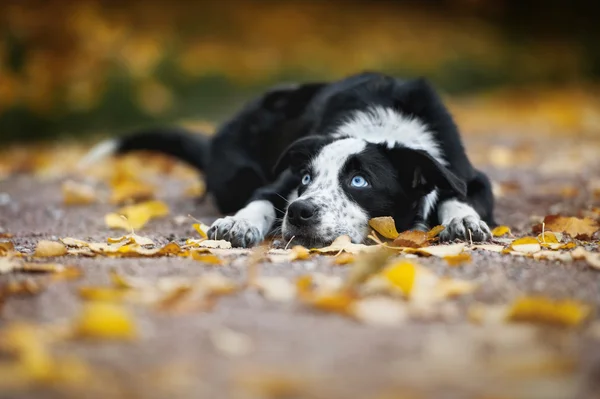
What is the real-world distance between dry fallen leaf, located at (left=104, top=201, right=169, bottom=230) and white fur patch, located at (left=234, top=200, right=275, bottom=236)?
0.56 meters

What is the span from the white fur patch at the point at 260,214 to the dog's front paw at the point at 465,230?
84 centimetres

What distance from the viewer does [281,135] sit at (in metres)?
4.46

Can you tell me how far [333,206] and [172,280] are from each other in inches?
40.1

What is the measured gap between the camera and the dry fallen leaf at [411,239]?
9.73 ft

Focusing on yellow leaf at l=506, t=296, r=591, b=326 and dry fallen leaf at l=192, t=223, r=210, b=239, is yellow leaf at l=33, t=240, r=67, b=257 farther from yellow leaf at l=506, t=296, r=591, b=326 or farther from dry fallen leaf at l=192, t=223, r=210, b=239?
yellow leaf at l=506, t=296, r=591, b=326

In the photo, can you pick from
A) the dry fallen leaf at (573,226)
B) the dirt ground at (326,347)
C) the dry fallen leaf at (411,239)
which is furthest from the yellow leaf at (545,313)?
the dry fallen leaf at (573,226)

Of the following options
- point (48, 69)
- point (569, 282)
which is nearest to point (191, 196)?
point (569, 282)

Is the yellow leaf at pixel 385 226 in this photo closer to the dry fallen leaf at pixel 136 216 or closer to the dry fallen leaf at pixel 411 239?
the dry fallen leaf at pixel 411 239

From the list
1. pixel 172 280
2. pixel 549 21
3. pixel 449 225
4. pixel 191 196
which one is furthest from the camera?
pixel 549 21

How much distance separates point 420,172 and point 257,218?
812 mm

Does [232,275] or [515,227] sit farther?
[515,227]

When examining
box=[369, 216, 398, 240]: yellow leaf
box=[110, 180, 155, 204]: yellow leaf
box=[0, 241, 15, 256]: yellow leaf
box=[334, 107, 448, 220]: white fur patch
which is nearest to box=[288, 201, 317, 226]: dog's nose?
box=[369, 216, 398, 240]: yellow leaf

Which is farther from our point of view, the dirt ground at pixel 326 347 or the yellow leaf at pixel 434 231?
the yellow leaf at pixel 434 231

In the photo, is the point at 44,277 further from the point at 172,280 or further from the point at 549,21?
the point at 549,21
